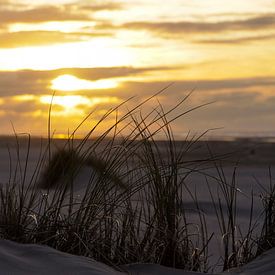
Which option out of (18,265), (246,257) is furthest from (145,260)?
(18,265)

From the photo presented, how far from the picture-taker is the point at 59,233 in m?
2.76

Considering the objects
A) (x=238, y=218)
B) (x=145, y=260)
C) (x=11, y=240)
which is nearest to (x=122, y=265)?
(x=145, y=260)

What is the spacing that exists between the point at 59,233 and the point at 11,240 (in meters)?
0.23

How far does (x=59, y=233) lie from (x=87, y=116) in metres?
0.58

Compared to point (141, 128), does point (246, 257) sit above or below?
below

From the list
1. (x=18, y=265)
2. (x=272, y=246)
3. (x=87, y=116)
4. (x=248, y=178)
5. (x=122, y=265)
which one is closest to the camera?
(x=18, y=265)

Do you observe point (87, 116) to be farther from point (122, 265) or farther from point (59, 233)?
point (122, 265)

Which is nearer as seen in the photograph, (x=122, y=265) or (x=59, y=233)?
(x=122, y=265)

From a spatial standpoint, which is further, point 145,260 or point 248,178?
point 248,178

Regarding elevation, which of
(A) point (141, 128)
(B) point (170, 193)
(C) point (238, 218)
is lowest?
(C) point (238, 218)

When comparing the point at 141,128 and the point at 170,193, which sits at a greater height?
the point at 141,128

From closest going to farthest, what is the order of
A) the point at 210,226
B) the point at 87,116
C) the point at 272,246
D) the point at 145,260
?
the point at 145,260
the point at 272,246
the point at 87,116
the point at 210,226

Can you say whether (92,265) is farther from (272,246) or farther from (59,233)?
(272,246)

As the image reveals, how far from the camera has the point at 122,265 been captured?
255cm
